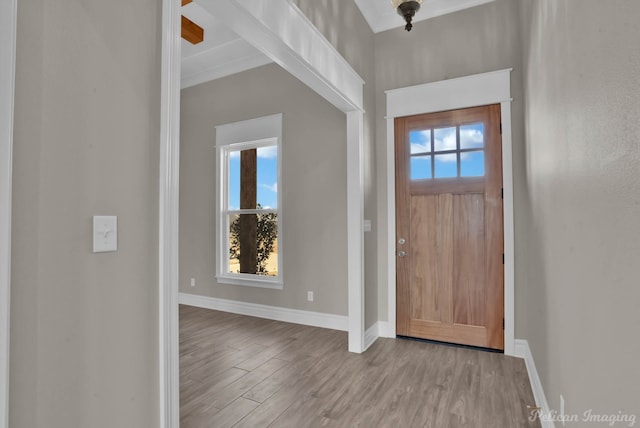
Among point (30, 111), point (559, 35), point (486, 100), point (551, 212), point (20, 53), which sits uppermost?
point (486, 100)

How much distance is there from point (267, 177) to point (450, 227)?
241 cm

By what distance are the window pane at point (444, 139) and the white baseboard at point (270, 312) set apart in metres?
2.13

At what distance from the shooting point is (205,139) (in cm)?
489

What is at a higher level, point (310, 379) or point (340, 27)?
point (340, 27)

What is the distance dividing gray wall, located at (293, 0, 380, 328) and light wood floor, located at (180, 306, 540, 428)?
1.96ft

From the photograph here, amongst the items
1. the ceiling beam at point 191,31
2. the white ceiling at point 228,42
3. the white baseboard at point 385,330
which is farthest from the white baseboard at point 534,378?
the ceiling beam at point 191,31

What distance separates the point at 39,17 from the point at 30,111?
0.28 m

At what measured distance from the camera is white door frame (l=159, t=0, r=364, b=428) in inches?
50.9

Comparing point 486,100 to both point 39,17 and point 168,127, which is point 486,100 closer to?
point 168,127

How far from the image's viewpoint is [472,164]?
3.33m

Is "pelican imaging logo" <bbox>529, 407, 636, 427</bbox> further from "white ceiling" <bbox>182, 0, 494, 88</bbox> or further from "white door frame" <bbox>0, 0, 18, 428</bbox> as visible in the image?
"white ceiling" <bbox>182, 0, 494, 88</bbox>

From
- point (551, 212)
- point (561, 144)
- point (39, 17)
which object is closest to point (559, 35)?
point (561, 144)

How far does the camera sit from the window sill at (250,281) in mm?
4238

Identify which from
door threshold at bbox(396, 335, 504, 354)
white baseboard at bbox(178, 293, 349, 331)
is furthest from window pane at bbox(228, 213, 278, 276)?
door threshold at bbox(396, 335, 504, 354)
